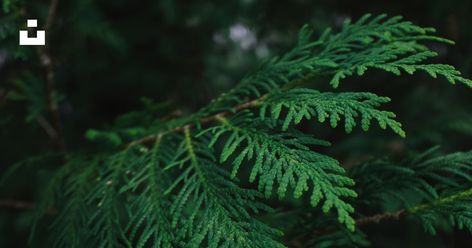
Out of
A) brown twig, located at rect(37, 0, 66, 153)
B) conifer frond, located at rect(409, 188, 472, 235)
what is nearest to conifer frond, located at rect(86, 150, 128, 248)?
brown twig, located at rect(37, 0, 66, 153)

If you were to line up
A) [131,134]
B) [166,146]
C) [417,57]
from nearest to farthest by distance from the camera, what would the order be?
[417,57] < [166,146] < [131,134]

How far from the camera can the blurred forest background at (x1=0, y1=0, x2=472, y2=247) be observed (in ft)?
9.08

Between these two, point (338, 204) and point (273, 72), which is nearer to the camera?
point (338, 204)

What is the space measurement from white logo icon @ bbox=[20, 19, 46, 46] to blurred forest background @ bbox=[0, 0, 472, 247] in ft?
1.08

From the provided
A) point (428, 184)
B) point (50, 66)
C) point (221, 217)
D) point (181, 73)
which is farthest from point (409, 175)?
point (181, 73)

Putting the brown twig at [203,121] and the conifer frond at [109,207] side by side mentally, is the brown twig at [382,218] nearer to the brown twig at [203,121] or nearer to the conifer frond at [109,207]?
the brown twig at [203,121]

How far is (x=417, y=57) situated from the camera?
4.67ft

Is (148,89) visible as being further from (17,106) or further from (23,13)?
(23,13)

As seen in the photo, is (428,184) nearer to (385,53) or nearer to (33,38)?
(385,53)

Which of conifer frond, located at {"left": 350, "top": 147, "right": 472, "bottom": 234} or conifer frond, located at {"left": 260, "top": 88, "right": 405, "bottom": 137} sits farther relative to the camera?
conifer frond, located at {"left": 350, "top": 147, "right": 472, "bottom": 234}

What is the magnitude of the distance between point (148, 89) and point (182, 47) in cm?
48

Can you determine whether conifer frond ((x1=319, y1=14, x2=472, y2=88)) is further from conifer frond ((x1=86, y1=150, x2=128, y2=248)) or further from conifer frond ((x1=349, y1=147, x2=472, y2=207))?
conifer frond ((x1=86, y1=150, x2=128, y2=248))

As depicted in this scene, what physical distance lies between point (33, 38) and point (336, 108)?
55.9 inches

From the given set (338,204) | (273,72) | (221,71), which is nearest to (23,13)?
(273,72)
